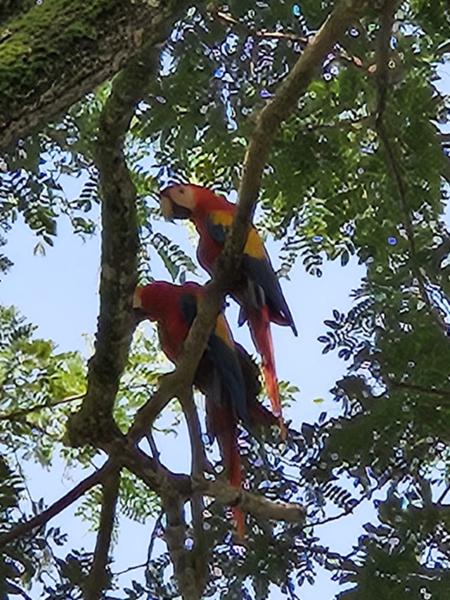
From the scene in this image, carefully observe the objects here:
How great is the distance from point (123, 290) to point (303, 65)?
49 cm

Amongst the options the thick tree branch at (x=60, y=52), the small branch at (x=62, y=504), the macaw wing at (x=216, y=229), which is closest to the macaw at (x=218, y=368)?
the macaw wing at (x=216, y=229)

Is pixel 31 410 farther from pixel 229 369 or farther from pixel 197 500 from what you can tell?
pixel 197 500

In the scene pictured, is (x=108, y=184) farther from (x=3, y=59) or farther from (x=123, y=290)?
(x=3, y=59)

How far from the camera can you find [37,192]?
2.61m

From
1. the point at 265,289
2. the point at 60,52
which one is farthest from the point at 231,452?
the point at 60,52

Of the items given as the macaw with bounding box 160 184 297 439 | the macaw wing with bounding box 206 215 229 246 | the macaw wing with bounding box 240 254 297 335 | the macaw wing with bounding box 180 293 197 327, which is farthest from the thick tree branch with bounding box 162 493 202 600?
the macaw wing with bounding box 206 215 229 246

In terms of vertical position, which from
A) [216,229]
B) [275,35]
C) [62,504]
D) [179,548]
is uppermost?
[275,35]

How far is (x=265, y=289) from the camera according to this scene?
2.47 meters

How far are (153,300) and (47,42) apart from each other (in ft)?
5.17

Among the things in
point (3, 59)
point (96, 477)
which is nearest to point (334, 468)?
point (96, 477)

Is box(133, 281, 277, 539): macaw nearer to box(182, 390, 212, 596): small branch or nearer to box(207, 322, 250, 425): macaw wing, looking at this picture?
box(207, 322, 250, 425): macaw wing

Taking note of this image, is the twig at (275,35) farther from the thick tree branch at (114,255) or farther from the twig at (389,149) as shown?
the thick tree branch at (114,255)

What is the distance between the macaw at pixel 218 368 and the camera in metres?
2.49

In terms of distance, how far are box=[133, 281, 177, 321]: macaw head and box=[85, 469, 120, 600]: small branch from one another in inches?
25.0
